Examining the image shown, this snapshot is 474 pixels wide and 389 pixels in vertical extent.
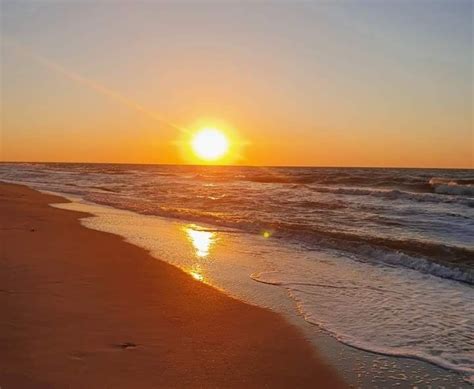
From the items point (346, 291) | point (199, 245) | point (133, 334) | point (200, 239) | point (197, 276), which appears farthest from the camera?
point (200, 239)

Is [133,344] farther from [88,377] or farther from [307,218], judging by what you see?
[307,218]

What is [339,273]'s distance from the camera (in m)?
7.85

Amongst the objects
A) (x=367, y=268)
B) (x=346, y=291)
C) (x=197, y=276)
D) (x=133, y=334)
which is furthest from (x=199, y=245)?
(x=133, y=334)

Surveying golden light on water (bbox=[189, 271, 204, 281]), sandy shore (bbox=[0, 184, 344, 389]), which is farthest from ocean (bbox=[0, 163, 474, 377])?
sandy shore (bbox=[0, 184, 344, 389])

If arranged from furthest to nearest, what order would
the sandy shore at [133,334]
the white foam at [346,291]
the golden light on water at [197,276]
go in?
the golden light on water at [197,276]
the white foam at [346,291]
the sandy shore at [133,334]

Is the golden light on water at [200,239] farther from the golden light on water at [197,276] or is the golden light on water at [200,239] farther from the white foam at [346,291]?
the golden light on water at [197,276]

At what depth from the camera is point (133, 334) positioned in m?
4.38

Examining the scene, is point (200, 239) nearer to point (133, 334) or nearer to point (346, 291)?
point (346, 291)

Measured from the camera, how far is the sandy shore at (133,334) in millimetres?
3555

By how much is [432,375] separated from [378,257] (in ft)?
18.1

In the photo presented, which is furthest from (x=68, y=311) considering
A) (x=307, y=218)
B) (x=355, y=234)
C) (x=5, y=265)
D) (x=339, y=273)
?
(x=307, y=218)

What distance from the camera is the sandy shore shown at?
11.7ft

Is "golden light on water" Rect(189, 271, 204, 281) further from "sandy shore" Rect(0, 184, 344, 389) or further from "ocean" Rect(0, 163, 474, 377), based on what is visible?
"sandy shore" Rect(0, 184, 344, 389)

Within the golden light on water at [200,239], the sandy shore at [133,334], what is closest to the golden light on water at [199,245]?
the golden light on water at [200,239]
